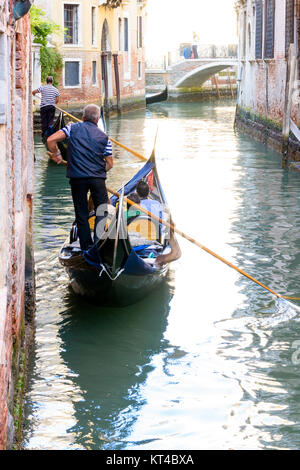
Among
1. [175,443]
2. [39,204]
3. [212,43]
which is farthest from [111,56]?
[175,443]

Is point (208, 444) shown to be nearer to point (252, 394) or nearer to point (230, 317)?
point (252, 394)

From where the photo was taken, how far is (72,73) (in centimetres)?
1520

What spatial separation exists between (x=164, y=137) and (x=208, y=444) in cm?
1005

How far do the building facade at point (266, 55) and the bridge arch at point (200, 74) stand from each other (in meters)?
7.13

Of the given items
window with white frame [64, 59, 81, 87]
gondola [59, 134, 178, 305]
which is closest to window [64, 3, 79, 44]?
window with white frame [64, 59, 81, 87]

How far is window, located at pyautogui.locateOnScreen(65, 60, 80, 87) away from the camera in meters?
15.0

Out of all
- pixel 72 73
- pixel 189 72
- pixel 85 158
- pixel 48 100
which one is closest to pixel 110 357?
pixel 85 158

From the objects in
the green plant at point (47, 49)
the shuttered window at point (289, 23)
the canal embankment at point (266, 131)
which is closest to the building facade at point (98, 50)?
the green plant at point (47, 49)

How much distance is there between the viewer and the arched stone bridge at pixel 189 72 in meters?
22.0

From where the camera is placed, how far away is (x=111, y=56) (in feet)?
57.8

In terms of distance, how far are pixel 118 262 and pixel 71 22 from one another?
12.3 metres

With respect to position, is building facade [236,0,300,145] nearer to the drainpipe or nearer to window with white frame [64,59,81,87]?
window with white frame [64,59,81,87]

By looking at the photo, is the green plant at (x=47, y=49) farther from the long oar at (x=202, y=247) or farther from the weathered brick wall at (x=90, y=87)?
the long oar at (x=202, y=247)

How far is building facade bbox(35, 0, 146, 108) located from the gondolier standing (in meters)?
9.22
